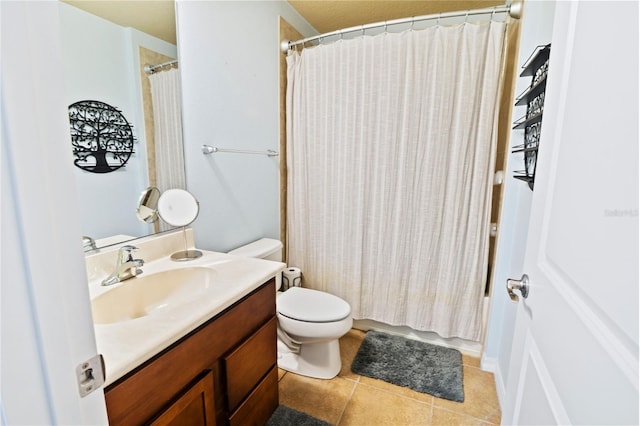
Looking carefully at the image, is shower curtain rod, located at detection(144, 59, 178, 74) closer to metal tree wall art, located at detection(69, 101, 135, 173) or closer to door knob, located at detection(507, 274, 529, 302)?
metal tree wall art, located at detection(69, 101, 135, 173)

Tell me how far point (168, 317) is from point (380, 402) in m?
1.28

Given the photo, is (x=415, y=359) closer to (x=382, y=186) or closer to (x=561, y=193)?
(x=382, y=186)

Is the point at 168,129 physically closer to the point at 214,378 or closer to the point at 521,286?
the point at 214,378

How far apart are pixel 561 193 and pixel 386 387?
4.87 feet

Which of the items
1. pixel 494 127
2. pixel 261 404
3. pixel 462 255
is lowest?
pixel 261 404

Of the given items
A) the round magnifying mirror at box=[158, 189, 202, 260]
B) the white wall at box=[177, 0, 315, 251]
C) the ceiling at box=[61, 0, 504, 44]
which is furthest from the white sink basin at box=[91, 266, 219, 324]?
the ceiling at box=[61, 0, 504, 44]

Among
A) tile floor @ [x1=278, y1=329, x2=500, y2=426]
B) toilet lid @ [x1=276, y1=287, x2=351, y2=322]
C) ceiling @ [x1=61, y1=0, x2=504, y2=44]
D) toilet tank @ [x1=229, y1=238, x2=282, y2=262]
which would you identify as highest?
ceiling @ [x1=61, y1=0, x2=504, y2=44]

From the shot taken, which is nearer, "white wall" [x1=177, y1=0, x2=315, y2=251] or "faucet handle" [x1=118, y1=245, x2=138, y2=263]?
"faucet handle" [x1=118, y1=245, x2=138, y2=263]

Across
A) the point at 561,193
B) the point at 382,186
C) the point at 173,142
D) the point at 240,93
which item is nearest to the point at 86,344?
the point at 561,193

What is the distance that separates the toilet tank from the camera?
5.84 ft

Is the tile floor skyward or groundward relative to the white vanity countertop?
groundward

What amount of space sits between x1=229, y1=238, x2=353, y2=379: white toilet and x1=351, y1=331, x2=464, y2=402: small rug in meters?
0.23

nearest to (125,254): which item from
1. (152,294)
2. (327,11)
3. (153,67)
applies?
(152,294)

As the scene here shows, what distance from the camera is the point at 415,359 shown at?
1.91 meters
